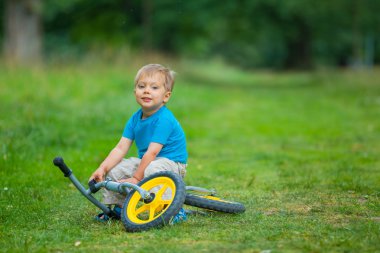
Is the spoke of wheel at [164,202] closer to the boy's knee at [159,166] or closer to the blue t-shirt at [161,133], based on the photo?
the boy's knee at [159,166]

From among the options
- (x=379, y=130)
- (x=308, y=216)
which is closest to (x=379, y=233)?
(x=308, y=216)

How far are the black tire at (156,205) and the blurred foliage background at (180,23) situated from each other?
21.1 meters

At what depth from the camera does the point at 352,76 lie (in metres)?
28.0

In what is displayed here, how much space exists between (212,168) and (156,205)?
3.13 m

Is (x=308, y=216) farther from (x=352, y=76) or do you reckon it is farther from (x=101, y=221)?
(x=352, y=76)

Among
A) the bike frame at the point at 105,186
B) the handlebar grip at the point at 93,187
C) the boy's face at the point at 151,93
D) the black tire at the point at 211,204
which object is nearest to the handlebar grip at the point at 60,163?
the bike frame at the point at 105,186

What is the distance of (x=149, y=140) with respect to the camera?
5.40 meters

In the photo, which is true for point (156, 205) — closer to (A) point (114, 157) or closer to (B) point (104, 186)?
(B) point (104, 186)

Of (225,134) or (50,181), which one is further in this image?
(225,134)

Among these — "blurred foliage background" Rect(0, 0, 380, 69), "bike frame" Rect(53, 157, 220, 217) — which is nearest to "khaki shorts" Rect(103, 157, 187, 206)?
→ "bike frame" Rect(53, 157, 220, 217)

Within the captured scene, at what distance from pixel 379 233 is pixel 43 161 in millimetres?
4693

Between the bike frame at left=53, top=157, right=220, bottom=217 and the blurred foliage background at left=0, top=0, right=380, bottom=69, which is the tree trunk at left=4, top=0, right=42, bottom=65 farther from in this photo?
the bike frame at left=53, top=157, right=220, bottom=217

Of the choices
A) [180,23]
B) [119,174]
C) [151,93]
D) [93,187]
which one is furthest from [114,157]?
[180,23]

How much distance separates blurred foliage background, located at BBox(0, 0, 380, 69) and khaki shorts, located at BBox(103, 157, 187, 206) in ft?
67.8
